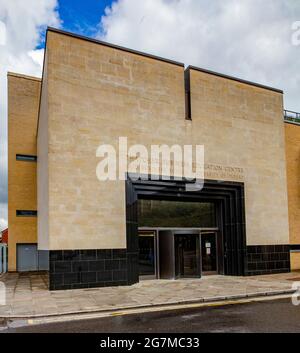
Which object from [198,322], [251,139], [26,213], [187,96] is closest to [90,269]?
[198,322]

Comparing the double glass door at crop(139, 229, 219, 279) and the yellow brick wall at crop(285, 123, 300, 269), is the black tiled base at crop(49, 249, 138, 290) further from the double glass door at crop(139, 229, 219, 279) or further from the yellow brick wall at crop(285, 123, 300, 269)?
the yellow brick wall at crop(285, 123, 300, 269)

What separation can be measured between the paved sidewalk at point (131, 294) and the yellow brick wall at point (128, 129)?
199 centimetres

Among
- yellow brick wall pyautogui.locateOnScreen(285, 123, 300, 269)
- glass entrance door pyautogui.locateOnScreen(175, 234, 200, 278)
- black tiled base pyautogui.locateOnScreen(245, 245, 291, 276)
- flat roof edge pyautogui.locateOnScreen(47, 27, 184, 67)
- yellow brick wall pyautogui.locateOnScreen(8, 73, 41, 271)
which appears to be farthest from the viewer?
yellow brick wall pyautogui.locateOnScreen(8, 73, 41, 271)

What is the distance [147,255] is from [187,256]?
1846mm

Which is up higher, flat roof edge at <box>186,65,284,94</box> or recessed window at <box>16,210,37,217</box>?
flat roof edge at <box>186,65,284,94</box>

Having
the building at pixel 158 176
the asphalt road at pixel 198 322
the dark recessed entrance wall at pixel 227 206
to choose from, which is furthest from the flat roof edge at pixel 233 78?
the asphalt road at pixel 198 322

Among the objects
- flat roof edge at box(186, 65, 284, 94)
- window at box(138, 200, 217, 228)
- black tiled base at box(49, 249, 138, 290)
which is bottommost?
black tiled base at box(49, 249, 138, 290)

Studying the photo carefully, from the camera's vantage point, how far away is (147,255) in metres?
17.0

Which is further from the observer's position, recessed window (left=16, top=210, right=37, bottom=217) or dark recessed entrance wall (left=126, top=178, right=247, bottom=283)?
recessed window (left=16, top=210, right=37, bottom=217)

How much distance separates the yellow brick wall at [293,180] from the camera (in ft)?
69.0

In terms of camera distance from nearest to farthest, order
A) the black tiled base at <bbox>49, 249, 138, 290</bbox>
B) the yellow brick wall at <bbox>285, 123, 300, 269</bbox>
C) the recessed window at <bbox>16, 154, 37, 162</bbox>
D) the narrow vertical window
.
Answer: the black tiled base at <bbox>49, 249, 138, 290</bbox> < the narrow vertical window < the yellow brick wall at <bbox>285, 123, 300, 269</bbox> < the recessed window at <bbox>16, 154, 37, 162</bbox>

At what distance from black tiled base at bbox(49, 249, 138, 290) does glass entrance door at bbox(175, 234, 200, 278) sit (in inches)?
93.3

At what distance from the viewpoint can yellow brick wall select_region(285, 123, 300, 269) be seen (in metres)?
21.0

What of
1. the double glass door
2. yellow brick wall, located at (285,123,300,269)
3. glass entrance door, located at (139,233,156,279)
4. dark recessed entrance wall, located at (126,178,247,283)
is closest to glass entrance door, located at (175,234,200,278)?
the double glass door
